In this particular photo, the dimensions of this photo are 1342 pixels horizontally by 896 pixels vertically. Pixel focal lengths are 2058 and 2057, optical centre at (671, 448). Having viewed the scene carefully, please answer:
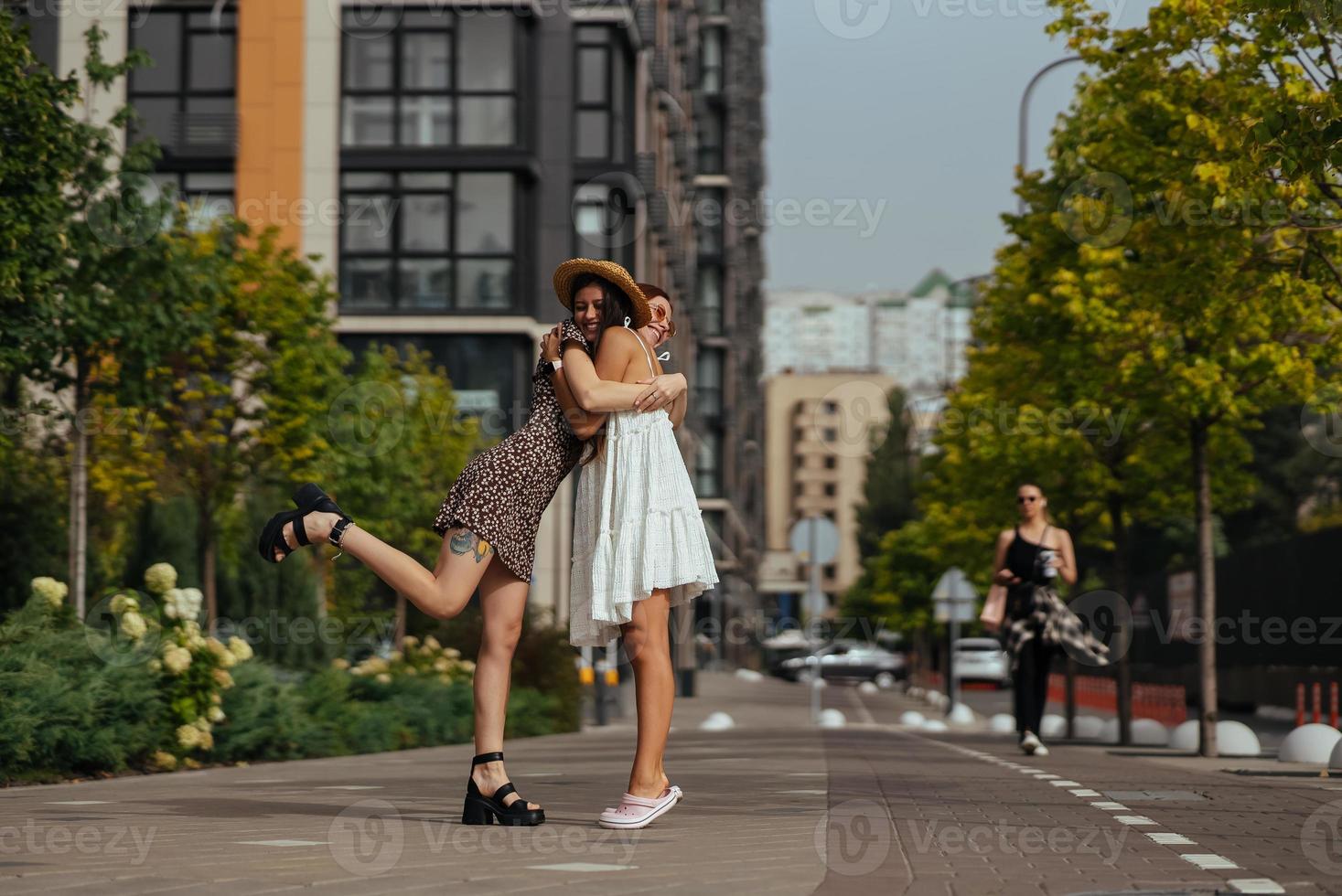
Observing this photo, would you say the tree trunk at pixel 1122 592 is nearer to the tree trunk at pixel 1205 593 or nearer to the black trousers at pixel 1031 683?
the tree trunk at pixel 1205 593

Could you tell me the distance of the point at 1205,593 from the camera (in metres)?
19.4

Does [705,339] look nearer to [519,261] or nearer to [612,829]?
[519,261]

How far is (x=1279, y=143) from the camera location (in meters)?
10.8

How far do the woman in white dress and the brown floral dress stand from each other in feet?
0.40

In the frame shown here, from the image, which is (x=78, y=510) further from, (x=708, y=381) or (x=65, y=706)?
(x=708, y=381)

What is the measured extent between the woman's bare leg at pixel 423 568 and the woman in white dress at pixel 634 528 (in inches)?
18.0

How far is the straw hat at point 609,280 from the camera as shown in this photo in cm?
796

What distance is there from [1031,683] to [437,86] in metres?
27.5

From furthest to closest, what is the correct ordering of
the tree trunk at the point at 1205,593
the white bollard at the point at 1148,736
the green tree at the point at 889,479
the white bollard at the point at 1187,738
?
the green tree at the point at 889,479, the white bollard at the point at 1148,736, the white bollard at the point at 1187,738, the tree trunk at the point at 1205,593

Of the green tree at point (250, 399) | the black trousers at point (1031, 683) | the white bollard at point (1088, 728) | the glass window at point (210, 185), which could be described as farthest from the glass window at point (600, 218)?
the black trousers at point (1031, 683)

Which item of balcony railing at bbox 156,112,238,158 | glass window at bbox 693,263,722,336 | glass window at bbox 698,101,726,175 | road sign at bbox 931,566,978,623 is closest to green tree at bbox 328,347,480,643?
balcony railing at bbox 156,112,238,158

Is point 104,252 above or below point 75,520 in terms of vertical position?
above

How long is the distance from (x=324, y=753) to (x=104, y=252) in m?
5.24

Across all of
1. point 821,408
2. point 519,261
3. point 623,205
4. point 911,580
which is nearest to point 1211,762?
point 519,261
